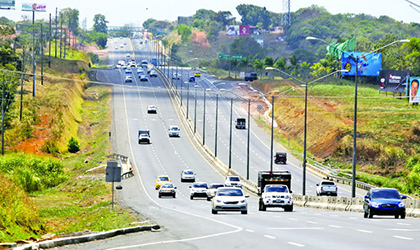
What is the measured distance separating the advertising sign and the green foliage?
68373 millimetres

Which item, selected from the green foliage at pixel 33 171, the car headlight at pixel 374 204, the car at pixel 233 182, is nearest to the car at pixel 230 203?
the car headlight at pixel 374 204

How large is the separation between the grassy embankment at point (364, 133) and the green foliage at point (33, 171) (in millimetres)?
38458

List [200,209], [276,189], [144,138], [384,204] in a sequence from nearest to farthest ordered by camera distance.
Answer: [384,204] < [276,189] < [200,209] < [144,138]

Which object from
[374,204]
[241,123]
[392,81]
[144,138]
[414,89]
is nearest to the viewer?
[374,204]

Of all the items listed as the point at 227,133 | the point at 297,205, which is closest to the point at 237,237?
the point at 297,205

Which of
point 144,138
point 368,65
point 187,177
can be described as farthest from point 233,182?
point 368,65

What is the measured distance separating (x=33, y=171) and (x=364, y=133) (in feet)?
194

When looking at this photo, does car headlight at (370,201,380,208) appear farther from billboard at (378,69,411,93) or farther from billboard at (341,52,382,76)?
billboard at (341,52,382,76)

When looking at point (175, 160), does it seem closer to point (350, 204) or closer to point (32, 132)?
point (32, 132)

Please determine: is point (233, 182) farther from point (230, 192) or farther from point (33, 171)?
point (230, 192)

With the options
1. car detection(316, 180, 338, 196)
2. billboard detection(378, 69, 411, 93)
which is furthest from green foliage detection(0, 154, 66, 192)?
billboard detection(378, 69, 411, 93)

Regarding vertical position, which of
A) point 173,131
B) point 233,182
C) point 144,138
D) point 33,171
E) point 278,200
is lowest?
point 33,171

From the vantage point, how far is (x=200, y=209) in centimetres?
4731

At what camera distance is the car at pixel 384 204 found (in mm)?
33812
